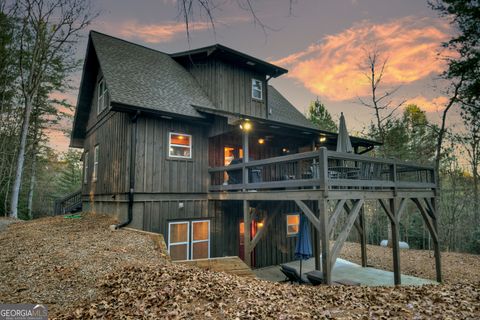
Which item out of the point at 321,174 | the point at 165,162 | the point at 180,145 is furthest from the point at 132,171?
the point at 321,174

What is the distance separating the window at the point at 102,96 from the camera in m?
12.2

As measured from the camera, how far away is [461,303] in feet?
12.9

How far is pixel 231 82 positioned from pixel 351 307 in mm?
11066

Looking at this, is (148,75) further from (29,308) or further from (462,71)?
(462,71)

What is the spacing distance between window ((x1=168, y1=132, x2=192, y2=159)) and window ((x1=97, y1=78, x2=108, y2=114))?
442 cm

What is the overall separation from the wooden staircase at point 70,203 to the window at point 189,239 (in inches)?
402

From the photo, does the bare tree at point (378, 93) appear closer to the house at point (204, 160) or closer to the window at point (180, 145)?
the house at point (204, 160)

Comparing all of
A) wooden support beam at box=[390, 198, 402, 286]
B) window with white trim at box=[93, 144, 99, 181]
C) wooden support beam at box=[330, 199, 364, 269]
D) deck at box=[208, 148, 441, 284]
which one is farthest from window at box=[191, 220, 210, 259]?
wooden support beam at box=[390, 198, 402, 286]

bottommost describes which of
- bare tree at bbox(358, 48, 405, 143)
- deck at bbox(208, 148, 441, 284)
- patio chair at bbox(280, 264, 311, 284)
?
patio chair at bbox(280, 264, 311, 284)

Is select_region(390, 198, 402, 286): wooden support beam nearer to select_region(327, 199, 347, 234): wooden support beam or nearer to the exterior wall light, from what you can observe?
select_region(327, 199, 347, 234): wooden support beam

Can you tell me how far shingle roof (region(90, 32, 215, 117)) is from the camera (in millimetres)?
9648

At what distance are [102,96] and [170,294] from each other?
1158cm

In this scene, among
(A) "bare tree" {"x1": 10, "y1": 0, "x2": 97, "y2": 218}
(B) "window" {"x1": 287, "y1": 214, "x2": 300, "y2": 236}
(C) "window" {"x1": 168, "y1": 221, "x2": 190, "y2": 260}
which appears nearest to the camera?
(C) "window" {"x1": 168, "y1": 221, "x2": 190, "y2": 260}

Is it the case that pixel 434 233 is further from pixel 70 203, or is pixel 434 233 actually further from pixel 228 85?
pixel 70 203
